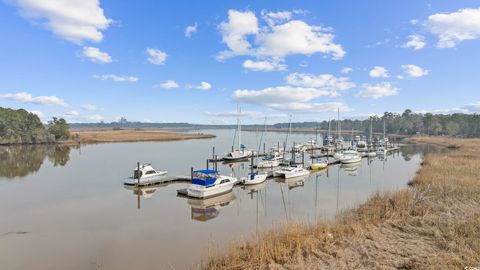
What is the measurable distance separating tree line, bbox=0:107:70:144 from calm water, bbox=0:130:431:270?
6062 centimetres

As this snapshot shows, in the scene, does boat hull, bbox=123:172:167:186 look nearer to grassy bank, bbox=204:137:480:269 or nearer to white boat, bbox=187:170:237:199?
white boat, bbox=187:170:237:199

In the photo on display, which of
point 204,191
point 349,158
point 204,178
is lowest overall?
point 204,191

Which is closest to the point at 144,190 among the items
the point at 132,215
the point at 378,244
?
the point at 132,215

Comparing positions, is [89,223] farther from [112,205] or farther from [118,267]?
[118,267]

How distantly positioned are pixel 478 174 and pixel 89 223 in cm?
3567

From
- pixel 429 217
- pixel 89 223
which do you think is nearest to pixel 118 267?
pixel 89 223

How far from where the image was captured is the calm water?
53.2ft

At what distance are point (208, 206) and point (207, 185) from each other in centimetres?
272

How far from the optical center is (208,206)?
27047 millimetres

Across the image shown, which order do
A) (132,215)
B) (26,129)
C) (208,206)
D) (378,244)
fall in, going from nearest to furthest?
(378,244), (132,215), (208,206), (26,129)

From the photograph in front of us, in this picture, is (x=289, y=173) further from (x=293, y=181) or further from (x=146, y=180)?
(x=146, y=180)

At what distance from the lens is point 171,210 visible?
2559 centimetres

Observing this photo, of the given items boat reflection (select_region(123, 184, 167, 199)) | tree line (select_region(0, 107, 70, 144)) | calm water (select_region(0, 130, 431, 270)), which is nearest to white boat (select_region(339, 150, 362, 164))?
calm water (select_region(0, 130, 431, 270))

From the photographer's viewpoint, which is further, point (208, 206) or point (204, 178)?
point (204, 178)
